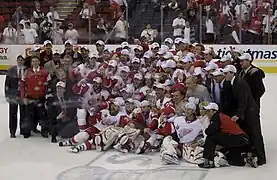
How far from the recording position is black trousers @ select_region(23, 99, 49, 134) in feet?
25.5

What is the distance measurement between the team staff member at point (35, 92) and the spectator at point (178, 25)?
6.50 metres

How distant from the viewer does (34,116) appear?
7.89 metres

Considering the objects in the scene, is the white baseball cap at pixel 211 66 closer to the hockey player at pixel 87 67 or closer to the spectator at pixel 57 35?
the hockey player at pixel 87 67

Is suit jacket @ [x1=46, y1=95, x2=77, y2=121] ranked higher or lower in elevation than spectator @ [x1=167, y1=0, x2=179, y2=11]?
lower

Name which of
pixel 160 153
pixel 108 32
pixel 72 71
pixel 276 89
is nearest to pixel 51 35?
pixel 108 32

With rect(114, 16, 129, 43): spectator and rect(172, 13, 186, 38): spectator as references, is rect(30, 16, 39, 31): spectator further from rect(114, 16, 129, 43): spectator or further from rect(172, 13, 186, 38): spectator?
rect(172, 13, 186, 38): spectator

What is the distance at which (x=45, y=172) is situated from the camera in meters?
6.32

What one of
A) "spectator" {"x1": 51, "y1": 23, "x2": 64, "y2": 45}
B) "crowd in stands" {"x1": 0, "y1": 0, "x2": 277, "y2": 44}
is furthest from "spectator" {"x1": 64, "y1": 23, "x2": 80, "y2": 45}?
"spectator" {"x1": 51, "y1": 23, "x2": 64, "y2": 45}

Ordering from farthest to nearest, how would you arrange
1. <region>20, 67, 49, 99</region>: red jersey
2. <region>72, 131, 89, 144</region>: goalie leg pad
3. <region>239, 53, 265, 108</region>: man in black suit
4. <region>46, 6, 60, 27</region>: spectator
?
<region>46, 6, 60, 27</region>: spectator < <region>20, 67, 49, 99</region>: red jersey < <region>72, 131, 89, 144</region>: goalie leg pad < <region>239, 53, 265, 108</region>: man in black suit

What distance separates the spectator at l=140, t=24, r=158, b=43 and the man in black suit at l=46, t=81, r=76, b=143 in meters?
6.55

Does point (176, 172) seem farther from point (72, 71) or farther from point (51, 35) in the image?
point (51, 35)

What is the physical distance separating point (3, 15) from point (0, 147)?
833 centimetres

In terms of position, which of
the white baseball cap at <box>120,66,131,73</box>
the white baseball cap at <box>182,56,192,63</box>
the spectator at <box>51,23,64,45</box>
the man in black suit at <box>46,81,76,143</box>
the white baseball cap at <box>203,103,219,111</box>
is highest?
the spectator at <box>51,23,64,45</box>

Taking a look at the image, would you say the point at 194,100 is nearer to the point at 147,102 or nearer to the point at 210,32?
the point at 147,102
